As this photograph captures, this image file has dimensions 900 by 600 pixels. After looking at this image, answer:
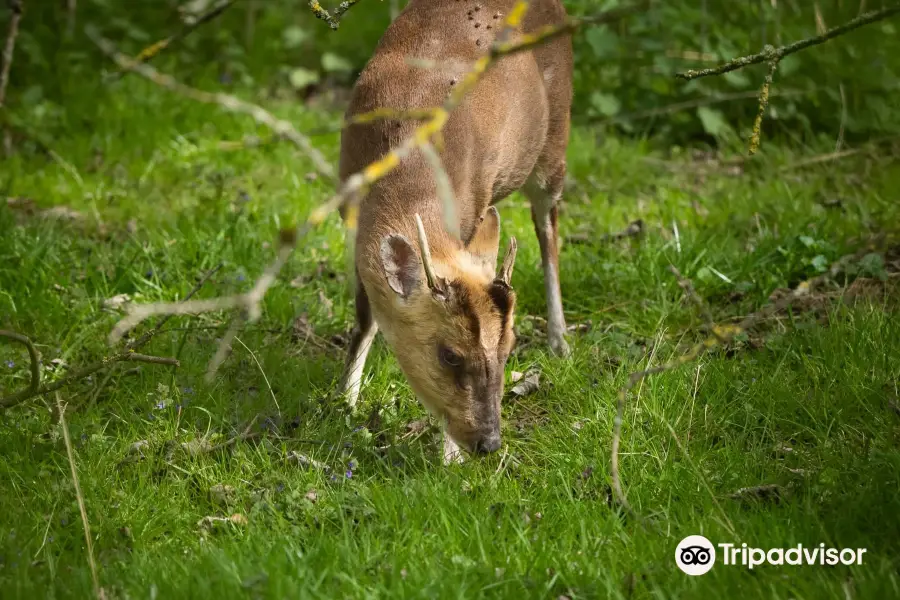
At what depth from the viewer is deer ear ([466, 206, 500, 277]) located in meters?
4.53

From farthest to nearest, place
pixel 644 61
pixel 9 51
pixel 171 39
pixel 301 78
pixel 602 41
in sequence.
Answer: pixel 301 78 → pixel 644 61 → pixel 602 41 → pixel 9 51 → pixel 171 39

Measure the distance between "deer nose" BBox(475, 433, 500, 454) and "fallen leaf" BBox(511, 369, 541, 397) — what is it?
0.65 m

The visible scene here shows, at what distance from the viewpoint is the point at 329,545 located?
11.4 feet

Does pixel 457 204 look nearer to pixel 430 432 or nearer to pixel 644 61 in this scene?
pixel 430 432

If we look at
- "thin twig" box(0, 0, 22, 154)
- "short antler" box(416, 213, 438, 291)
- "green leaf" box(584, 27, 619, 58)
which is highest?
"thin twig" box(0, 0, 22, 154)

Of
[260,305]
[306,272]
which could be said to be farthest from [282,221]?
[260,305]

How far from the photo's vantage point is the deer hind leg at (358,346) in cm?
484

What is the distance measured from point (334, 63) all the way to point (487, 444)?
5.75 metres

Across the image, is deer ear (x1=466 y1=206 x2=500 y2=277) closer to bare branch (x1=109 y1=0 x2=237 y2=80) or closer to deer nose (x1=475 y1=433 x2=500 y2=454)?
deer nose (x1=475 y1=433 x2=500 y2=454)

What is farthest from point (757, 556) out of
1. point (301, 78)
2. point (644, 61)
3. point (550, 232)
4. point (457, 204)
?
point (301, 78)

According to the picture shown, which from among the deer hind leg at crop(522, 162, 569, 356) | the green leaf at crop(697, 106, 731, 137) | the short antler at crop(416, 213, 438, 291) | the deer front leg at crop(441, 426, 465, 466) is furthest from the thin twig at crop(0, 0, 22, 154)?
the green leaf at crop(697, 106, 731, 137)

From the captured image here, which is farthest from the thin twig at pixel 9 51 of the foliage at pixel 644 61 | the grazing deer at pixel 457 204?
the grazing deer at pixel 457 204

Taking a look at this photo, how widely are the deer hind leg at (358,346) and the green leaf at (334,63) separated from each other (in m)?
4.54

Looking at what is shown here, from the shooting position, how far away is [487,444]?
4.20m
